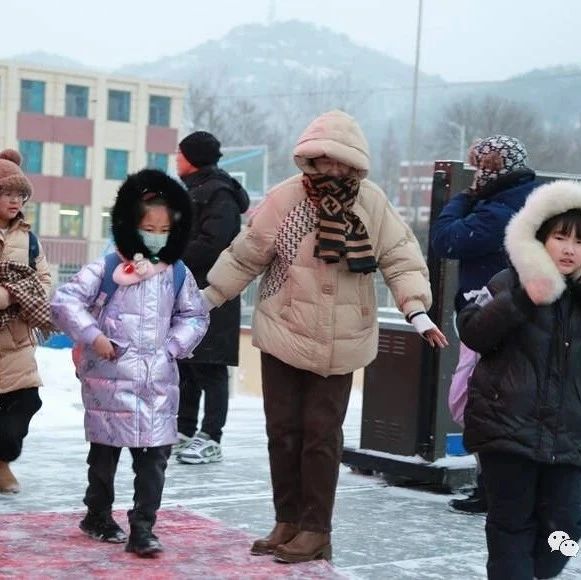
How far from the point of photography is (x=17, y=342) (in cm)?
635

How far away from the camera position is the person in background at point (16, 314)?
623 centimetres

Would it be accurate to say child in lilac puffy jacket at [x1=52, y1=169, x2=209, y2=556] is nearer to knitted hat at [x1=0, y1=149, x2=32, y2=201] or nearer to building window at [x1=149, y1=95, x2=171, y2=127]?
knitted hat at [x1=0, y1=149, x2=32, y2=201]

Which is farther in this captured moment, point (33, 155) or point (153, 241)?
point (33, 155)

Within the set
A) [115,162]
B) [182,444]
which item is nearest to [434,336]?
[182,444]

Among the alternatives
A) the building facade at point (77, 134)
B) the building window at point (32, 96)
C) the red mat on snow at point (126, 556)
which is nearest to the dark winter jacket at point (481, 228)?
the red mat on snow at point (126, 556)

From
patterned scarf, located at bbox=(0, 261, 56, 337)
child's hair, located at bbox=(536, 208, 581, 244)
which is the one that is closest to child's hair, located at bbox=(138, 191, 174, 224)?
patterned scarf, located at bbox=(0, 261, 56, 337)

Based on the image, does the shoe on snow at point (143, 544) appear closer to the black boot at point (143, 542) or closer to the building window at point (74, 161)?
the black boot at point (143, 542)

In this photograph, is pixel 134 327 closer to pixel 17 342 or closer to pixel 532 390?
pixel 17 342

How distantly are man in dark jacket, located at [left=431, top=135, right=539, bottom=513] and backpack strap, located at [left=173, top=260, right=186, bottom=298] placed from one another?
5.14ft

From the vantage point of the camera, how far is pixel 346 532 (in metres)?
6.00

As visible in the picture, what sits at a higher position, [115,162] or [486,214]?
[115,162]

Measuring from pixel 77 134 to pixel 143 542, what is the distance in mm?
68243

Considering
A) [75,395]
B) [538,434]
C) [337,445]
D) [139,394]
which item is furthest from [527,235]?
[75,395]

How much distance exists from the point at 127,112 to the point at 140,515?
69359 millimetres
